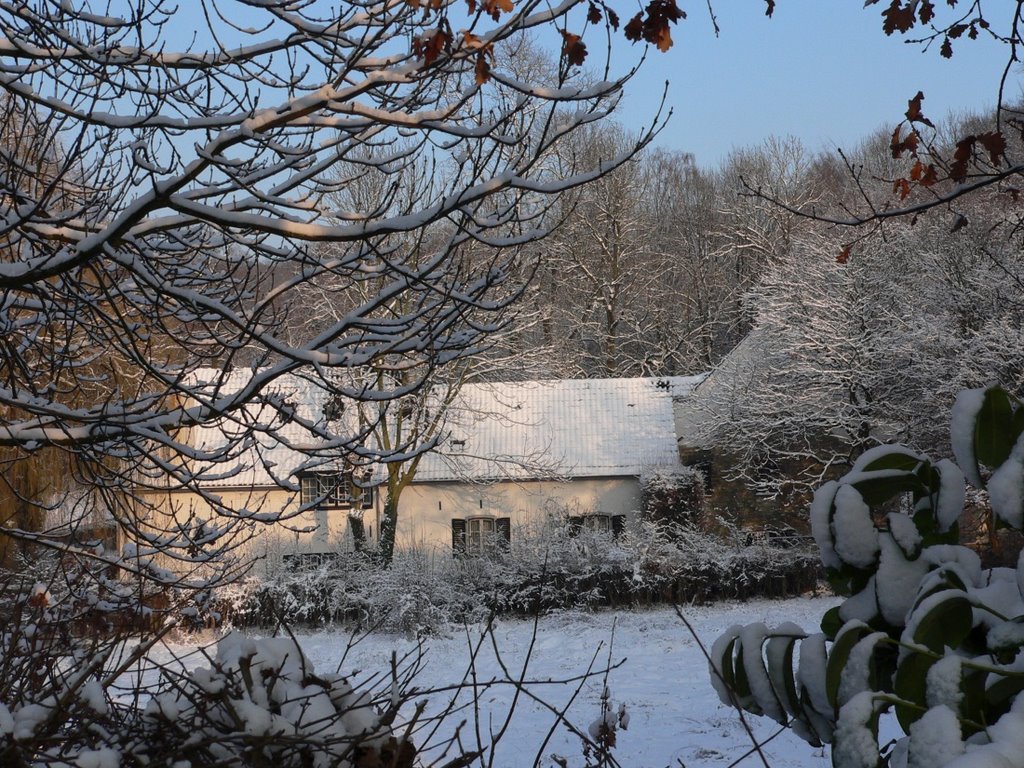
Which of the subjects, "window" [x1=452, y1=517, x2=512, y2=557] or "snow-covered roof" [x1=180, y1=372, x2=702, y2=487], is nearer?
"snow-covered roof" [x1=180, y1=372, x2=702, y2=487]

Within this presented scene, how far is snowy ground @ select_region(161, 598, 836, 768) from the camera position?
9344 millimetres

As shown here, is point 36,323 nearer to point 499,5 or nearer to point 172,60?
point 172,60

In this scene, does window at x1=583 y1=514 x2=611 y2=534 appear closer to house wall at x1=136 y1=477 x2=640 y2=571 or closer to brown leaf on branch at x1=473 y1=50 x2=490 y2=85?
house wall at x1=136 y1=477 x2=640 y2=571

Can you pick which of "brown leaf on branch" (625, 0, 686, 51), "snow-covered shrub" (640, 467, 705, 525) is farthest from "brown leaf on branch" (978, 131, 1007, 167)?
"snow-covered shrub" (640, 467, 705, 525)

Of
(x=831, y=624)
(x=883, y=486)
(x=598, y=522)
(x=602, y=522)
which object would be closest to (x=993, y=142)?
(x=883, y=486)

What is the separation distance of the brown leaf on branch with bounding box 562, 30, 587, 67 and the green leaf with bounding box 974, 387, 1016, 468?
7.62ft

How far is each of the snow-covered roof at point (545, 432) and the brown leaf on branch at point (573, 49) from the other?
A: 61.1ft

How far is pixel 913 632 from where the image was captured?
1.44 metres

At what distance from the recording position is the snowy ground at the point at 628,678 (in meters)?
9.34

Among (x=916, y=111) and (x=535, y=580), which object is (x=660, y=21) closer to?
(x=916, y=111)

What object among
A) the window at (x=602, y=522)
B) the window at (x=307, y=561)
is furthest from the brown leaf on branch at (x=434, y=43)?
the window at (x=602, y=522)

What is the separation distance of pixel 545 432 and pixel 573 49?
2130 centimetres

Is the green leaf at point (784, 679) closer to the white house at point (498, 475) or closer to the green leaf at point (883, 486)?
the green leaf at point (883, 486)

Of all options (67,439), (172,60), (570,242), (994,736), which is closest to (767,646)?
(994,736)
